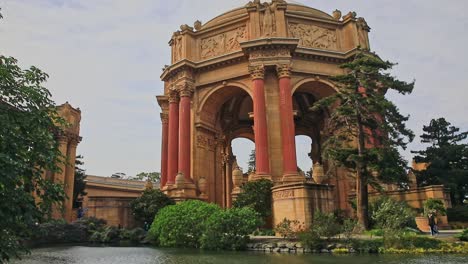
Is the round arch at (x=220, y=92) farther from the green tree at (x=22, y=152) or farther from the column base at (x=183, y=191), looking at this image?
the green tree at (x=22, y=152)

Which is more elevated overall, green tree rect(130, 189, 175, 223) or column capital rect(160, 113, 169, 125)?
column capital rect(160, 113, 169, 125)

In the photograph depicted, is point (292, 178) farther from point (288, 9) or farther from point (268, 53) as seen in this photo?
point (288, 9)

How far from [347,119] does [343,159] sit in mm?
1946

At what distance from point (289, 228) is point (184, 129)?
1481 cm

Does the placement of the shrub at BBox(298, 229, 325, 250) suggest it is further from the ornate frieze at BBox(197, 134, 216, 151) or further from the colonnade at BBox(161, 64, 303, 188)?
→ the ornate frieze at BBox(197, 134, 216, 151)

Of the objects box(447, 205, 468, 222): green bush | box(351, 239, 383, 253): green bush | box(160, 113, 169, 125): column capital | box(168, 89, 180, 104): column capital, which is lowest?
box(351, 239, 383, 253): green bush

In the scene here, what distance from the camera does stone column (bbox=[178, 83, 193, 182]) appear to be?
27.7 metres

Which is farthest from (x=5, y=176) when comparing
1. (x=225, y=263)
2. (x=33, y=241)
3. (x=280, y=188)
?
(x=33, y=241)

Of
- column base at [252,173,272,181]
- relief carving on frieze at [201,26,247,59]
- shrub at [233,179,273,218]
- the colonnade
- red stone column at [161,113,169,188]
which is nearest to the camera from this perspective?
shrub at [233,179,273,218]

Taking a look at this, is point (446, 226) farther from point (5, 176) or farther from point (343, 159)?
point (5, 176)

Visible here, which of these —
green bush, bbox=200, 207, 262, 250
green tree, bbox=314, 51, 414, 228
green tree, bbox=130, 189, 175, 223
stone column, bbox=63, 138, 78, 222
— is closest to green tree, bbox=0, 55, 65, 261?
green bush, bbox=200, 207, 262, 250

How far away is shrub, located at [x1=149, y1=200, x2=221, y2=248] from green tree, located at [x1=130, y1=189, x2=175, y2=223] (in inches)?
211

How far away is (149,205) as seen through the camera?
923 inches

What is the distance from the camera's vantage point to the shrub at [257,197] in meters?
20.0
